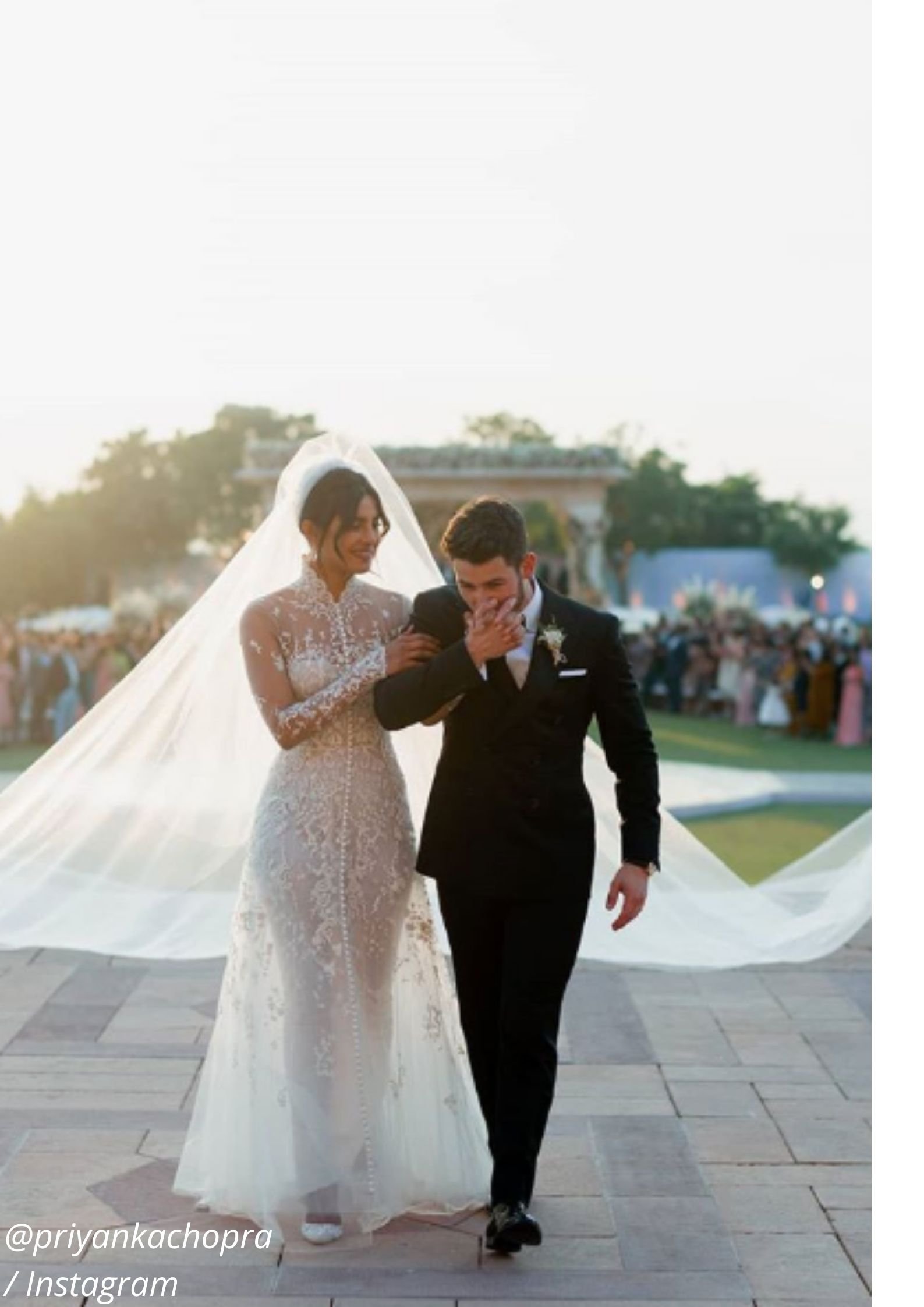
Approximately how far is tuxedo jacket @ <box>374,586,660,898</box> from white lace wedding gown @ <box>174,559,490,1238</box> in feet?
0.58

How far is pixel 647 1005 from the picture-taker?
23.8 ft

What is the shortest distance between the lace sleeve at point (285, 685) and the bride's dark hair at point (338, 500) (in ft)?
0.89

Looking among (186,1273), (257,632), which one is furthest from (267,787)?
(186,1273)

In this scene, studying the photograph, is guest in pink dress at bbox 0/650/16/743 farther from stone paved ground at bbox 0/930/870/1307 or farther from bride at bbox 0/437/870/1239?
bride at bbox 0/437/870/1239

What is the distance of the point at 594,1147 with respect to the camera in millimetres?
5270

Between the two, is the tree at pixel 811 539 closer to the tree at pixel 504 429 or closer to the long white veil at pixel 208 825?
the tree at pixel 504 429

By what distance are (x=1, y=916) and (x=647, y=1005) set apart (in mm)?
2605

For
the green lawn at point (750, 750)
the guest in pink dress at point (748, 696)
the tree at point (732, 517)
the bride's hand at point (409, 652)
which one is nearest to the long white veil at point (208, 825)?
the bride's hand at point (409, 652)

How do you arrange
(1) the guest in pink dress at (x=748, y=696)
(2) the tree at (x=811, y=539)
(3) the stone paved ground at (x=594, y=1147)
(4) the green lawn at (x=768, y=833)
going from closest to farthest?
(3) the stone paved ground at (x=594, y=1147) → (4) the green lawn at (x=768, y=833) → (1) the guest in pink dress at (x=748, y=696) → (2) the tree at (x=811, y=539)

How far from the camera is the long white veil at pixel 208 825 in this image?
5.31 m

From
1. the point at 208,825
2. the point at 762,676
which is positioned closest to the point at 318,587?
the point at 208,825

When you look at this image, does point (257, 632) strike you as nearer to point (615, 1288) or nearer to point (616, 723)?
point (616, 723)

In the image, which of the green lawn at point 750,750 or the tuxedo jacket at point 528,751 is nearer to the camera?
the tuxedo jacket at point 528,751

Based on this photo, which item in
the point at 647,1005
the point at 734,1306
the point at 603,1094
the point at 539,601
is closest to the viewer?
the point at 734,1306
